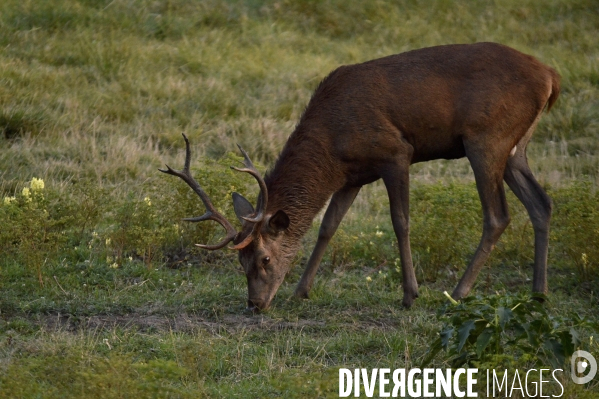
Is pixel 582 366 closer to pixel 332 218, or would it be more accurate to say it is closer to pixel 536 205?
pixel 536 205

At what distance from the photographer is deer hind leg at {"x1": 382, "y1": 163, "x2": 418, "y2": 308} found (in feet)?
24.5

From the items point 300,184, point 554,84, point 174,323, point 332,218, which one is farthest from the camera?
point 332,218

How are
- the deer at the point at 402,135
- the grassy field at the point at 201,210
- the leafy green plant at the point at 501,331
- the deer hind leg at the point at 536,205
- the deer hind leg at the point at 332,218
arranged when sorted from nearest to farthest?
the leafy green plant at the point at 501,331, the grassy field at the point at 201,210, the deer at the point at 402,135, the deer hind leg at the point at 536,205, the deer hind leg at the point at 332,218

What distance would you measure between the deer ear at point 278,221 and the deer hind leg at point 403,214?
87 centimetres

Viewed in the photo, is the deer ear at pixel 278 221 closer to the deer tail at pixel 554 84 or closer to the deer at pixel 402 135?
the deer at pixel 402 135

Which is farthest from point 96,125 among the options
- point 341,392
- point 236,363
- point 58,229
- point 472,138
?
point 341,392

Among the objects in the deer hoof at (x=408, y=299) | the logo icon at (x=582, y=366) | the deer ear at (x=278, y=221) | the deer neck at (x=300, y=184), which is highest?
the logo icon at (x=582, y=366)

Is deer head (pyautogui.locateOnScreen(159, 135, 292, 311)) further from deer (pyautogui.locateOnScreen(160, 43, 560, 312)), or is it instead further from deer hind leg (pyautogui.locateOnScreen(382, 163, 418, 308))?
deer hind leg (pyautogui.locateOnScreen(382, 163, 418, 308))

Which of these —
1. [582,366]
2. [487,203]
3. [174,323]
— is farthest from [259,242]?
[582,366]

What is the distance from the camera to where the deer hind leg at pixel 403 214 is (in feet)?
24.5

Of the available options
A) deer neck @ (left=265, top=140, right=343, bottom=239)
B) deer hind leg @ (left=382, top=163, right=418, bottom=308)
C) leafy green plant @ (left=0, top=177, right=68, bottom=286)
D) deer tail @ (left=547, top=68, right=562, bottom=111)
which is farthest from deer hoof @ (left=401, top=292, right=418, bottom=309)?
leafy green plant @ (left=0, top=177, right=68, bottom=286)

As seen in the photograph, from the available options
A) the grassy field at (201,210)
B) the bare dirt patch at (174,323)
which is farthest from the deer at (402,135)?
the grassy field at (201,210)

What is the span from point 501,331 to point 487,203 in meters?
2.36

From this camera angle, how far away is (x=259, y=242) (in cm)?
716
